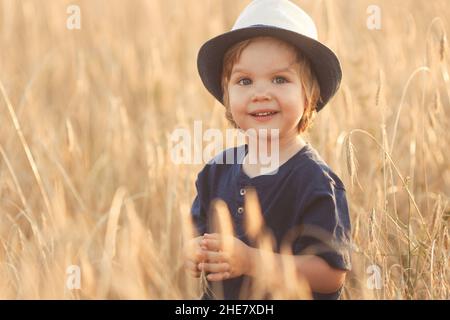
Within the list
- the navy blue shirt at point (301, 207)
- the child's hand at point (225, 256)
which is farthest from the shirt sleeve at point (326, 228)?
the child's hand at point (225, 256)

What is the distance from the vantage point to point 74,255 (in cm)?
235

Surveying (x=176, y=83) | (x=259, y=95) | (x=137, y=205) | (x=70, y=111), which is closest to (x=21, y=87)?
(x=70, y=111)

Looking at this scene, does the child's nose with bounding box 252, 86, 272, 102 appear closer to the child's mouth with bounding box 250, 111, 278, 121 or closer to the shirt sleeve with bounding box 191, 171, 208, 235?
the child's mouth with bounding box 250, 111, 278, 121

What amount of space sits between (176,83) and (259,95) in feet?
5.10

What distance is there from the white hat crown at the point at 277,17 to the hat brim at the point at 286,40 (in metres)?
0.02

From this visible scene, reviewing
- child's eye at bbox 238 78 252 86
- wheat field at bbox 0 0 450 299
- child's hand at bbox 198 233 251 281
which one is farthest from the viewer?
wheat field at bbox 0 0 450 299

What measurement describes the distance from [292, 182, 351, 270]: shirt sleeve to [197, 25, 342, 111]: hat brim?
253 millimetres

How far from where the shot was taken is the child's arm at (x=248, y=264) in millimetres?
1815

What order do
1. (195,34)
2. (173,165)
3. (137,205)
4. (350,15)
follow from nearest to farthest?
1. (173,165)
2. (137,205)
3. (195,34)
4. (350,15)

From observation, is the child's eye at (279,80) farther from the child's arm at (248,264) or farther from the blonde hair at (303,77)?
the child's arm at (248,264)

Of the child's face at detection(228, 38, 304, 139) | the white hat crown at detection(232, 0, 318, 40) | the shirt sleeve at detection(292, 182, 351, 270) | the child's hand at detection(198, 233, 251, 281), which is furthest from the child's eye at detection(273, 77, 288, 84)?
the child's hand at detection(198, 233, 251, 281)

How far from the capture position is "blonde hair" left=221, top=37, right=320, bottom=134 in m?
1.94

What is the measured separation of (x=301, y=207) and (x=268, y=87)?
0.85ft

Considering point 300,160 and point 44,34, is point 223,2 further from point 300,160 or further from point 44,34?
point 300,160
